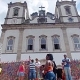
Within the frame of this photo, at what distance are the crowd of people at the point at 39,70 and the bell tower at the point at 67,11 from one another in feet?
31.6

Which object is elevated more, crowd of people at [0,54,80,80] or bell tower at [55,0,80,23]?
bell tower at [55,0,80,23]

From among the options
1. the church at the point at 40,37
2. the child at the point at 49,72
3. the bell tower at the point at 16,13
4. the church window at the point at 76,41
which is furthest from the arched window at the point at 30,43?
the child at the point at 49,72

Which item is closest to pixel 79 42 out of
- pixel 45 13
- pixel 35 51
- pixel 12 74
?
pixel 35 51

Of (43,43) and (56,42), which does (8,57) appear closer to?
(43,43)

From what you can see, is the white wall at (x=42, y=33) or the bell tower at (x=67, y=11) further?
the bell tower at (x=67, y=11)

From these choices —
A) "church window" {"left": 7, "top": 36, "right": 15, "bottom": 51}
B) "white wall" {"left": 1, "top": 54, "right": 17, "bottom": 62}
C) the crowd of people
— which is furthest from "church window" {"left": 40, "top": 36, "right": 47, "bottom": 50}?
the crowd of people

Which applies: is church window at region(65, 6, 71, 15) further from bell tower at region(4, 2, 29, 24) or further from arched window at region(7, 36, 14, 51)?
arched window at region(7, 36, 14, 51)

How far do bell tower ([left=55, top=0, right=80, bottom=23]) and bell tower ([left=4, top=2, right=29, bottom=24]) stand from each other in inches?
231

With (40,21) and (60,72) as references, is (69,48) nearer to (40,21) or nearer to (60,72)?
(40,21)

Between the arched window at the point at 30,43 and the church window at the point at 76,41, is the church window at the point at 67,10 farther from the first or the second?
the arched window at the point at 30,43

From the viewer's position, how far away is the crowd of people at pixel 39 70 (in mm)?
5598

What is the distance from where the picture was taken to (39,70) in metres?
11.4

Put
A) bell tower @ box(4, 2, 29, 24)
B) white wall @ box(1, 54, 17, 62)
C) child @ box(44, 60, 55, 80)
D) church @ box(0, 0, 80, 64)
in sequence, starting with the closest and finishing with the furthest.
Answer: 1. child @ box(44, 60, 55, 80)
2. white wall @ box(1, 54, 17, 62)
3. church @ box(0, 0, 80, 64)
4. bell tower @ box(4, 2, 29, 24)

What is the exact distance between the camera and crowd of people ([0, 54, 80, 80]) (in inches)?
220
